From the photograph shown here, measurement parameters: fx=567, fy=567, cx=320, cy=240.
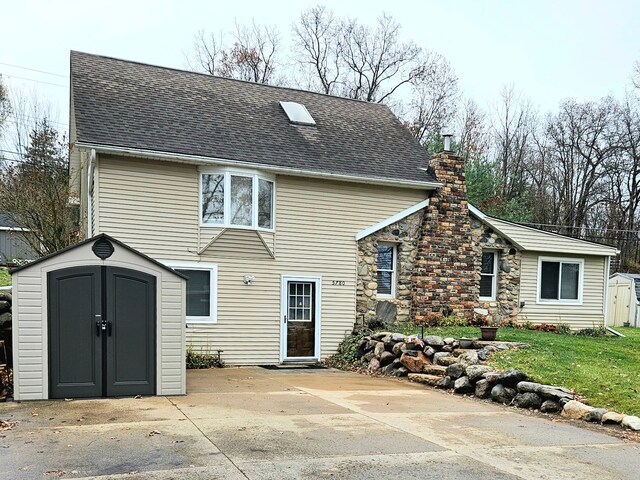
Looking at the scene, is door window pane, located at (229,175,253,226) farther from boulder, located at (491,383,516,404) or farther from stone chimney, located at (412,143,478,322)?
boulder, located at (491,383,516,404)

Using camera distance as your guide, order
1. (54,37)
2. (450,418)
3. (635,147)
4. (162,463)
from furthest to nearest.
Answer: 1. (635,147)
2. (54,37)
3. (450,418)
4. (162,463)

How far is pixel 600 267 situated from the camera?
1708 centimetres

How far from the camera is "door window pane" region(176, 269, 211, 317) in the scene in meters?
12.3

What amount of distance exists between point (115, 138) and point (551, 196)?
2680 cm

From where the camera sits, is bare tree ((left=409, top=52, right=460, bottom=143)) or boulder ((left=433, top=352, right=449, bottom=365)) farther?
bare tree ((left=409, top=52, right=460, bottom=143))

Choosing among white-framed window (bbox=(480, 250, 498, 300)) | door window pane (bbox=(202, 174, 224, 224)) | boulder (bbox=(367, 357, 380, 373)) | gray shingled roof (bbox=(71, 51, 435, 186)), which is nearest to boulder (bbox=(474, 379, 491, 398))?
boulder (bbox=(367, 357, 380, 373))

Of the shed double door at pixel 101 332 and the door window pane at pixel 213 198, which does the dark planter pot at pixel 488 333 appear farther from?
the shed double door at pixel 101 332

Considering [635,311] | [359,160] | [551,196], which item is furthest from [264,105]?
[551,196]

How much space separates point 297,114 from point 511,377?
9227 millimetres

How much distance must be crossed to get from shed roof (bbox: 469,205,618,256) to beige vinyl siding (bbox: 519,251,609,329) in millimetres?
261

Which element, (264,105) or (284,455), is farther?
(264,105)

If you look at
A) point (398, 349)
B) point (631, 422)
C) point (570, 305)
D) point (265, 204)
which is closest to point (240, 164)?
point (265, 204)

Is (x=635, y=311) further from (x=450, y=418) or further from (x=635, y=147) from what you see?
(x=450, y=418)

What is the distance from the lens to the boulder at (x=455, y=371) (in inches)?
377
